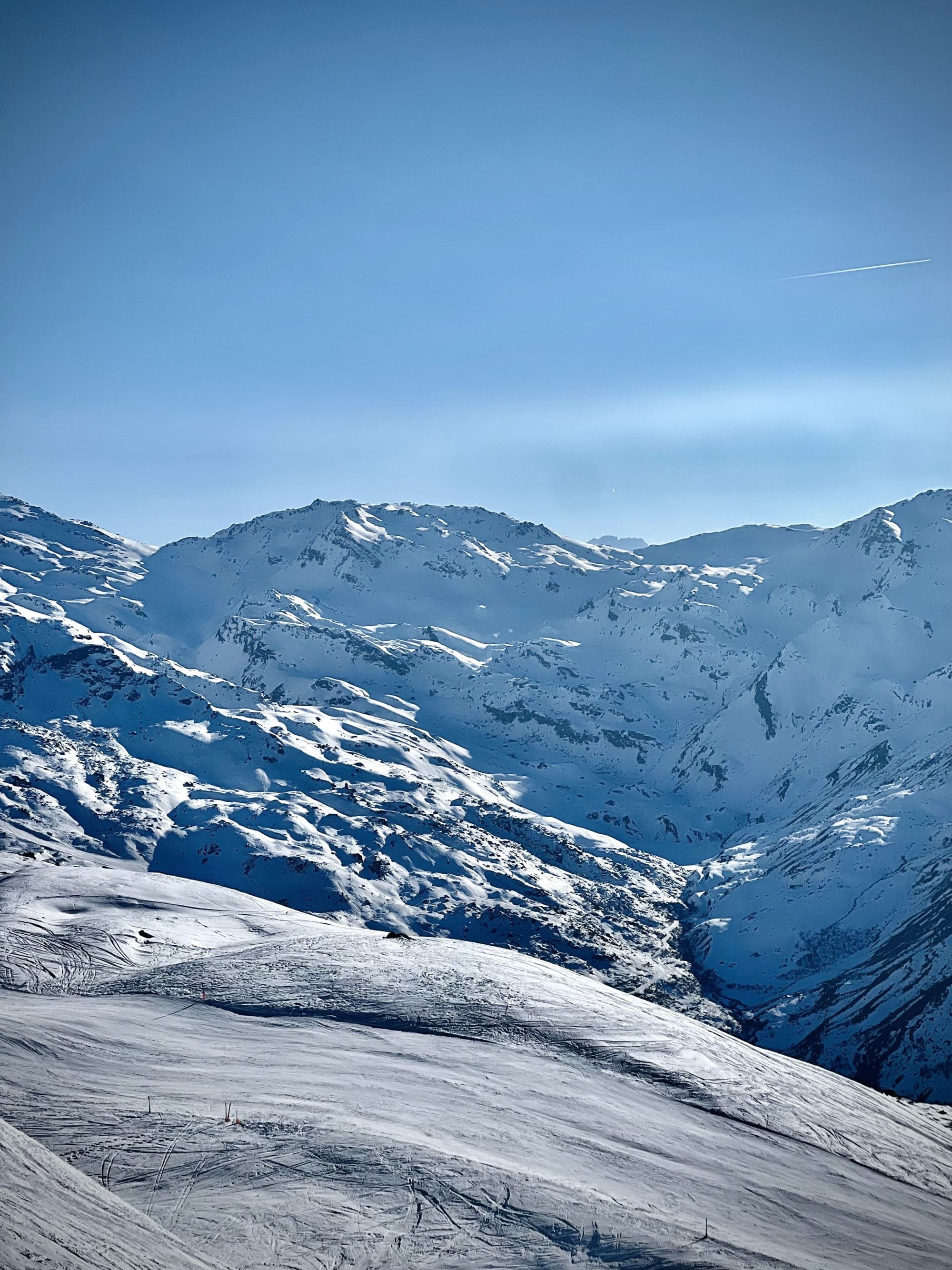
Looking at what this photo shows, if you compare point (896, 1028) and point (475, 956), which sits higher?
point (475, 956)

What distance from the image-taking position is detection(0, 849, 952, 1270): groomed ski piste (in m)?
21.4

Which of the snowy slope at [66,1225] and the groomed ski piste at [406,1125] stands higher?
the snowy slope at [66,1225]

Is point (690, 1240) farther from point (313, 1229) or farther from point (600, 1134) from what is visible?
point (313, 1229)

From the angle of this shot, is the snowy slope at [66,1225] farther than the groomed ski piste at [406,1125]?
No

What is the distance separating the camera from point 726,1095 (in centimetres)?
3494

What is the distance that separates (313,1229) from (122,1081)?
9906 mm

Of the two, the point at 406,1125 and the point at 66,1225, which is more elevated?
the point at 66,1225

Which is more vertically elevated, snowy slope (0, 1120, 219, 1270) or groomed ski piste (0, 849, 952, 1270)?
snowy slope (0, 1120, 219, 1270)

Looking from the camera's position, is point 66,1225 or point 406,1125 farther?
point 406,1125

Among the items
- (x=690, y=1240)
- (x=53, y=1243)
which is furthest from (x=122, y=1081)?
(x=690, y=1240)

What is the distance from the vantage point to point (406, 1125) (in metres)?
27.4

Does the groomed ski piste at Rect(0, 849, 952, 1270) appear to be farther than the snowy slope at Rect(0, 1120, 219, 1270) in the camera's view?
Yes

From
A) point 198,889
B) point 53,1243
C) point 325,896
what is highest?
point 53,1243

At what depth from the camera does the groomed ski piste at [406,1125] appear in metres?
21.4
